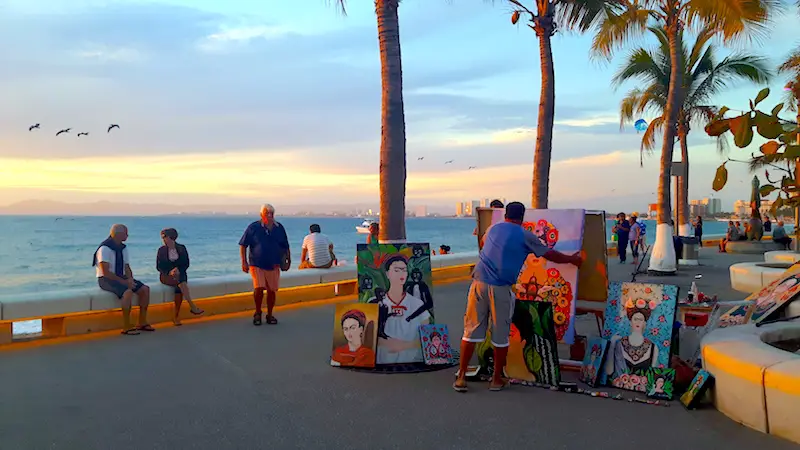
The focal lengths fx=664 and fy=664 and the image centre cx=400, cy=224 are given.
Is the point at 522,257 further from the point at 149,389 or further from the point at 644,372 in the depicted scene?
the point at 149,389

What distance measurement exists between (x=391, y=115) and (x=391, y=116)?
0.02 metres

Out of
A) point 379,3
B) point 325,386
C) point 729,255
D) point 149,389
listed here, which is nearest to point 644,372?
point 325,386

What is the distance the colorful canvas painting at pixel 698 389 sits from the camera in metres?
5.29

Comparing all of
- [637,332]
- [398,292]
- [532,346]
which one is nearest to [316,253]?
[398,292]

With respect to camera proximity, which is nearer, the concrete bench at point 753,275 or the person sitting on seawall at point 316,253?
the concrete bench at point 753,275

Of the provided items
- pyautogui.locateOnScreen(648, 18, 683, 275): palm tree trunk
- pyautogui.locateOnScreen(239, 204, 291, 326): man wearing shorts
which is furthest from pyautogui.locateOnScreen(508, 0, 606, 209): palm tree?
pyautogui.locateOnScreen(239, 204, 291, 326): man wearing shorts

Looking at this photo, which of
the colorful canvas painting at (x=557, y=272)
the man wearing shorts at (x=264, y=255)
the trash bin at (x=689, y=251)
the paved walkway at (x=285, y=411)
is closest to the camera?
the paved walkway at (x=285, y=411)

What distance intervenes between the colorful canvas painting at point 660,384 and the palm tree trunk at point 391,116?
18.1ft

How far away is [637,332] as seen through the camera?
19.7 ft

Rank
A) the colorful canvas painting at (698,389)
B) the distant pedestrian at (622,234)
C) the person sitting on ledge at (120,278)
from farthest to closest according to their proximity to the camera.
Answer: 1. the distant pedestrian at (622,234)
2. the person sitting on ledge at (120,278)
3. the colorful canvas painting at (698,389)

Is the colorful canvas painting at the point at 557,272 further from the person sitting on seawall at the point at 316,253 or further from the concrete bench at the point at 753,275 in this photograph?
the concrete bench at the point at 753,275

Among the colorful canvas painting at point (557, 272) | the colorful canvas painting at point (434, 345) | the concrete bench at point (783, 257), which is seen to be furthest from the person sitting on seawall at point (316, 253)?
the concrete bench at point (783, 257)

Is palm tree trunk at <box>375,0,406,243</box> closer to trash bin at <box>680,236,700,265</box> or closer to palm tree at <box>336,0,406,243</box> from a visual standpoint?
palm tree at <box>336,0,406,243</box>

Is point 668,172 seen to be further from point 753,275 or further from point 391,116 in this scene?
point 391,116
